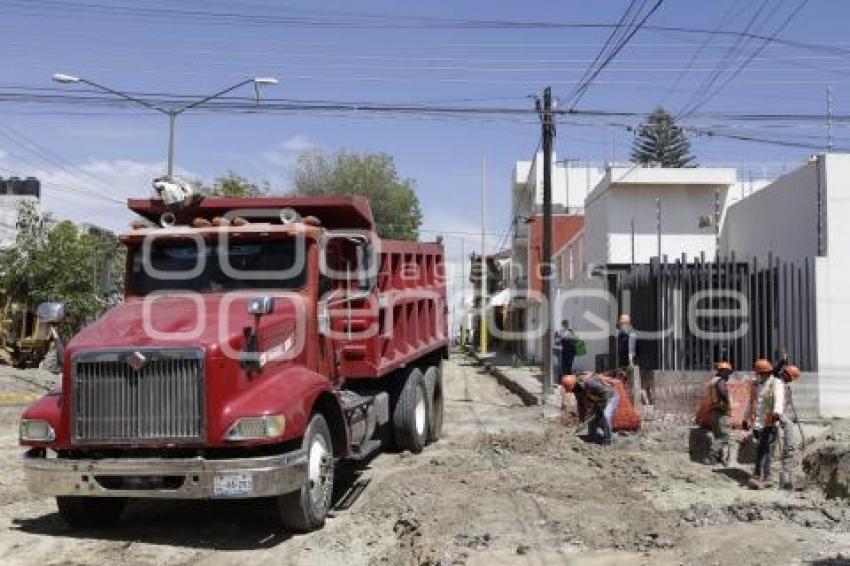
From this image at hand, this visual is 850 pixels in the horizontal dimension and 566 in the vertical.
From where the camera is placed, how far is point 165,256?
9523 millimetres

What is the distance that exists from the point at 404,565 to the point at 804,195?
43.2 feet

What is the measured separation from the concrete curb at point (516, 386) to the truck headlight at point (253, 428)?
14057 millimetres

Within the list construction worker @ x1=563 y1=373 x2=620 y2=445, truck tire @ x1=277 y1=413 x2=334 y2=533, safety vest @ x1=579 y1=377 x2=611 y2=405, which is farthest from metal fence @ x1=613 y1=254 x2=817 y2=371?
truck tire @ x1=277 y1=413 x2=334 y2=533

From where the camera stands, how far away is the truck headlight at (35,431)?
795cm

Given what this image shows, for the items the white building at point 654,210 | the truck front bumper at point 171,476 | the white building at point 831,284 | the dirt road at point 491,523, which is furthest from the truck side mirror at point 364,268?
the white building at point 654,210

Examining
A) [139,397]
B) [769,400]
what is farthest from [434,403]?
[139,397]

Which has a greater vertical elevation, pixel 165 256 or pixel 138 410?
pixel 165 256

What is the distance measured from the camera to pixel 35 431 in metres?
8.00

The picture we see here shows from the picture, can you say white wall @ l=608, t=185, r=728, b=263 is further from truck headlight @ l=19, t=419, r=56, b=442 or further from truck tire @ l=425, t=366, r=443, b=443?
truck headlight @ l=19, t=419, r=56, b=442

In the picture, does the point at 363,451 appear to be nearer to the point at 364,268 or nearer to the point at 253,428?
the point at 364,268

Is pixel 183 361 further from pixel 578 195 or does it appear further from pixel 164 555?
pixel 578 195

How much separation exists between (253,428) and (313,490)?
3.37 ft

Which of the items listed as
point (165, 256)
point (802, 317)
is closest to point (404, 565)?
point (165, 256)

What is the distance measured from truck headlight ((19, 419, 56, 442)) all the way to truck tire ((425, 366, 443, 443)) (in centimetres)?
644
